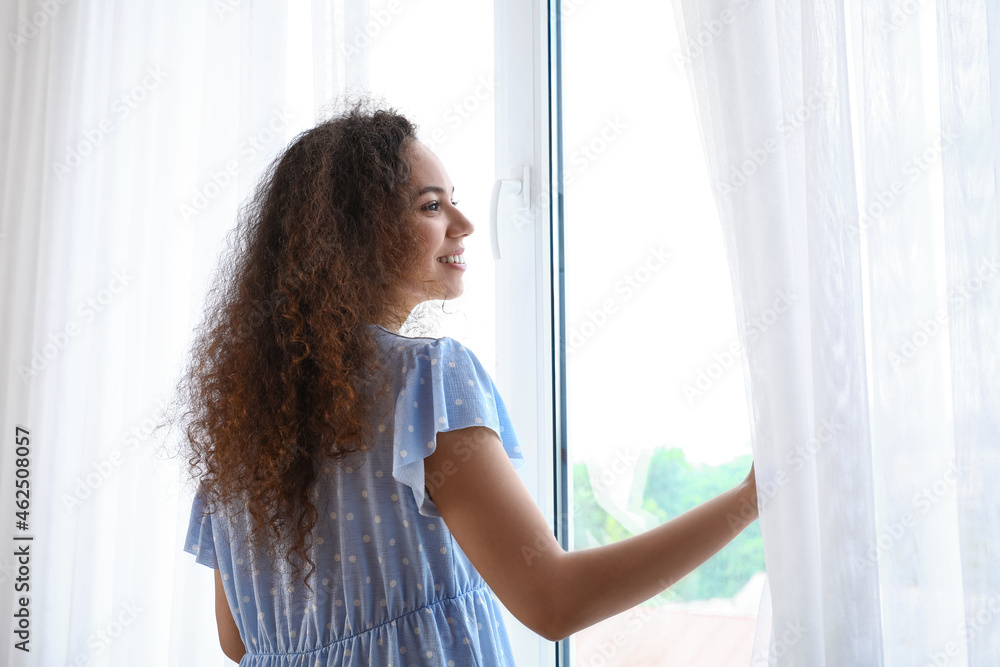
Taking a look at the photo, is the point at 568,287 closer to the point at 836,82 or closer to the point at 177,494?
the point at 836,82

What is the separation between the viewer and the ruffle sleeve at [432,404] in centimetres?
71

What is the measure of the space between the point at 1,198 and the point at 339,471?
120 centimetres

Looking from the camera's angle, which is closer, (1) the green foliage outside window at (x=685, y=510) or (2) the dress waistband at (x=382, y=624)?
(2) the dress waistband at (x=382, y=624)

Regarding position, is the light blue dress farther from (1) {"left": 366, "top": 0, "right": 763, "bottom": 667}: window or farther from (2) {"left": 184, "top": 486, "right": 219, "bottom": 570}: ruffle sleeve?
(1) {"left": 366, "top": 0, "right": 763, "bottom": 667}: window

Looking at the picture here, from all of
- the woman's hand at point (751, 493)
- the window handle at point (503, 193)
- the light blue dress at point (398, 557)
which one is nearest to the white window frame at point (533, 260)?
the window handle at point (503, 193)

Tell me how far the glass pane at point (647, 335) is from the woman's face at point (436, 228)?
0.86 ft

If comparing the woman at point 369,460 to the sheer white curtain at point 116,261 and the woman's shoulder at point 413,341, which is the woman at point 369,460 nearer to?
the woman's shoulder at point 413,341

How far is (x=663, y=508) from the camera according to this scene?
3.41ft

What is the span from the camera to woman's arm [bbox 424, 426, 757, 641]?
0.65m

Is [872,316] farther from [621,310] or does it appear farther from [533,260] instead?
[533,260]

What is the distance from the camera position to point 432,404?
729 mm

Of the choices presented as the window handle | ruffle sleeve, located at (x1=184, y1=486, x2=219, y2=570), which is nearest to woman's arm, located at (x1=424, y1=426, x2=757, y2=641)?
ruffle sleeve, located at (x1=184, y1=486, x2=219, y2=570)

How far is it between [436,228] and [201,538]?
1.49 feet

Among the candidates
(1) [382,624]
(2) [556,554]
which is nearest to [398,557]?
(1) [382,624]
